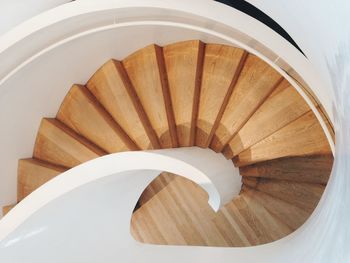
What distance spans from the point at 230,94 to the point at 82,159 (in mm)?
1420

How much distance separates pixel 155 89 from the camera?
130 inches

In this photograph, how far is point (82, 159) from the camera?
3.49 m

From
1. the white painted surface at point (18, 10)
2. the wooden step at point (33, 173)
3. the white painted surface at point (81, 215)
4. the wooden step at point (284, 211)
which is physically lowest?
the wooden step at point (284, 211)

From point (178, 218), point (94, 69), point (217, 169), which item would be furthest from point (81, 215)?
point (178, 218)

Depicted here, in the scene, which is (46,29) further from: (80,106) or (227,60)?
(227,60)

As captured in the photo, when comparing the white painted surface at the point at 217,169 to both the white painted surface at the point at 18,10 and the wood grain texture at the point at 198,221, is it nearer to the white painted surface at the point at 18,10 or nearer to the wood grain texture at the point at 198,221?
the wood grain texture at the point at 198,221

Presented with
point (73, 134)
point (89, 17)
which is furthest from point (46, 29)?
point (73, 134)

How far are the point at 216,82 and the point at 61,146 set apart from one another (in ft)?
4.96

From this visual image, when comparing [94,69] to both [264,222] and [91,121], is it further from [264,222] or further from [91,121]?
[264,222]

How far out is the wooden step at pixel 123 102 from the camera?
332cm

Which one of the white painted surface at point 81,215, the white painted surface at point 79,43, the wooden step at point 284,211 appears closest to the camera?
the white painted surface at point 81,215

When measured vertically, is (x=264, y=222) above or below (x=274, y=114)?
below

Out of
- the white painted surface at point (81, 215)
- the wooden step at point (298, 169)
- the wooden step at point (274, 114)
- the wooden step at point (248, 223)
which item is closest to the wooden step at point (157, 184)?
the wooden step at point (248, 223)

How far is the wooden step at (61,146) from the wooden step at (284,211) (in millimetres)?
1435
